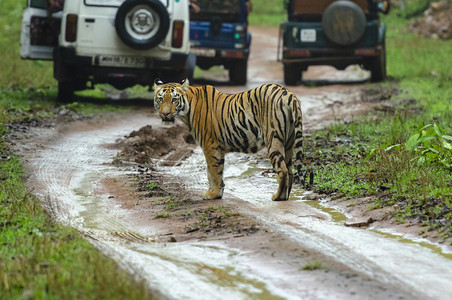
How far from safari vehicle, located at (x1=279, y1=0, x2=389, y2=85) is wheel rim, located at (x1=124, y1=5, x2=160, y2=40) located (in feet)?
16.4

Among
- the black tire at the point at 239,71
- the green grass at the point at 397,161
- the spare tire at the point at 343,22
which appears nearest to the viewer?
the green grass at the point at 397,161

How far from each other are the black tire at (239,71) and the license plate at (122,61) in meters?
5.58

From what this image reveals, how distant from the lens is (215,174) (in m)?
7.87

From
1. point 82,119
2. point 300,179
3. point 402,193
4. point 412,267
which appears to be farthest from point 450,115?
point 412,267

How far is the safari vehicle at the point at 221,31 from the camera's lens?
18969 mm

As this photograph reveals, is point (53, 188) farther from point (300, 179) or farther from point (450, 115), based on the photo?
point (450, 115)

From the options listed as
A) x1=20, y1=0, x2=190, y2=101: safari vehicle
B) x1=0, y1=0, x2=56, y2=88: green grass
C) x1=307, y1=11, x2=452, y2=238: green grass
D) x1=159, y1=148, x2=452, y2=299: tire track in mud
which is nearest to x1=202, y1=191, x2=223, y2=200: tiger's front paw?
x1=159, y1=148, x2=452, y2=299: tire track in mud

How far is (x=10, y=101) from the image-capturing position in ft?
45.3

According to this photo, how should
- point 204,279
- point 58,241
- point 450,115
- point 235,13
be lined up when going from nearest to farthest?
point 204,279 < point 58,241 < point 450,115 < point 235,13

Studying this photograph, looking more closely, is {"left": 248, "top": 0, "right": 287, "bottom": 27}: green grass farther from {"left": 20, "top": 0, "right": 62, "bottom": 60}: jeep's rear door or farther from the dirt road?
the dirt road

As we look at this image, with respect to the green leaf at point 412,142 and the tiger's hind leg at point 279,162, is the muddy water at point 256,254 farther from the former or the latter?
the green leaf at point 412,142

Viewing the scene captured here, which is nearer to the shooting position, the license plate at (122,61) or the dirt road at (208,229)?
the dirt road at (208,229)

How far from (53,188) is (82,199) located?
55cm

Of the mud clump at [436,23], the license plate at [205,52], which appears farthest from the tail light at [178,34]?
the mud clump at [436,23]
